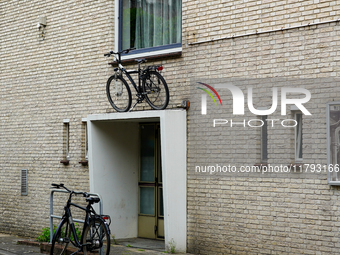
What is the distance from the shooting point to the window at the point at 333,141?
23.6 feet

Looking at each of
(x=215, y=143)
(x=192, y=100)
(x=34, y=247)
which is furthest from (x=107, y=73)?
(x=34, y=247)

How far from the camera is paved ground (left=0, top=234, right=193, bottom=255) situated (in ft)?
29.6

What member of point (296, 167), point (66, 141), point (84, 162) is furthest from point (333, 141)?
point (66, 141)

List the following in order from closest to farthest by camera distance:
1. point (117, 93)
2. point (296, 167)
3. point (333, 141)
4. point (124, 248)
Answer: point (333, 141)
point (296, 167)
point (124, 248)
point (117, 93)

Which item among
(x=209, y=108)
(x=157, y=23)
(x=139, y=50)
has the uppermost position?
(x=157, y=23)

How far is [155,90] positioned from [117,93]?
3.39ft

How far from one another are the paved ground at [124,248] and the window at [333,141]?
3413 millimetres

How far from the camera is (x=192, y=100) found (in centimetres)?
897

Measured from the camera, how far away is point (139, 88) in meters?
9.52

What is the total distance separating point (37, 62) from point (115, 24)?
2.57 meters

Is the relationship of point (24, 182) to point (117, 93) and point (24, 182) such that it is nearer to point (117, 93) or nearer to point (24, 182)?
point (24, 182)

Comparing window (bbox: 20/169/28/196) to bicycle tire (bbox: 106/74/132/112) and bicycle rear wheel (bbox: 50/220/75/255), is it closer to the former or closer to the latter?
bicycle tire (bbox: 106/74/132/112)

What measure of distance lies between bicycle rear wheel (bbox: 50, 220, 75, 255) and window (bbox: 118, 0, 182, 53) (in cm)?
391

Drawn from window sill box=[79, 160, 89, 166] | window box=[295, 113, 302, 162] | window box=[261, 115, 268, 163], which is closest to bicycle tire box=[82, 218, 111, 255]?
window sill box=[79, 160, 89, 166]
